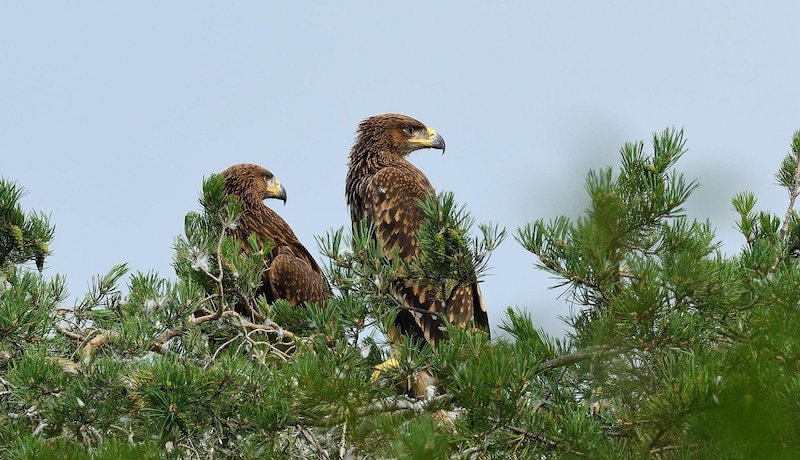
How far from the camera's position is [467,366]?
8.15ft

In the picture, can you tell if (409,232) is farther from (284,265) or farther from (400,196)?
(284,265)

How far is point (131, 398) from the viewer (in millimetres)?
3164

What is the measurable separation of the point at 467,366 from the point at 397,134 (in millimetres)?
5174

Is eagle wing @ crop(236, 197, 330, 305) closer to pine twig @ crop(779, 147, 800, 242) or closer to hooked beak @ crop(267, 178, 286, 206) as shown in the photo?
hooked beak @ crop(267, 178, 286, 206)

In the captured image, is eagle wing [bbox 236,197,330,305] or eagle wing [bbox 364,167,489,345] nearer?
eagle wing [bbox 364,167,489,345]

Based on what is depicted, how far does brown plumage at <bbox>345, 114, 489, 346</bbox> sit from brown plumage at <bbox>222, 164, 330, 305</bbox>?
0.55 meters

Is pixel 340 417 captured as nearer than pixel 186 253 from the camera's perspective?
Yes

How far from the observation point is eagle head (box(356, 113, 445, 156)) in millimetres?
7449

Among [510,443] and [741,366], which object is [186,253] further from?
[741,366]

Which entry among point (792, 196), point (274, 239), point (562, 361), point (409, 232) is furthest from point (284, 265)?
point (562, 361)

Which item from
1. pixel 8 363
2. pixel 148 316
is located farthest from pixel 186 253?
pixel 8 363

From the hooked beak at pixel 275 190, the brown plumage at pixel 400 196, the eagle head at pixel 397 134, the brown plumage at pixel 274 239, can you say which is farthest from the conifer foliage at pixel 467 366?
the hooked beak at pixel 275 190

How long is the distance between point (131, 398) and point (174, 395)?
498mm

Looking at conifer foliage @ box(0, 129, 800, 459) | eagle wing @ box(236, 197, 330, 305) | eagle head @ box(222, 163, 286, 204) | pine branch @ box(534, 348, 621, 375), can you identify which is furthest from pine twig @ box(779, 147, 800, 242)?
eagle head @ box(222, 163, 286, 204)
